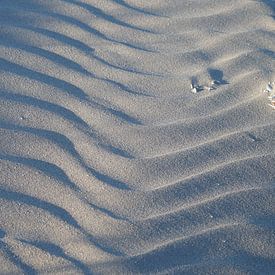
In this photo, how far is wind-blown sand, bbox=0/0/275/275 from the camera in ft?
6.85

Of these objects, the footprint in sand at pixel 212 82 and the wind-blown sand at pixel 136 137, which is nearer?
the wind-blown sand at pixel 136 137

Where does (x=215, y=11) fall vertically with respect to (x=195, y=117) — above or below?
above

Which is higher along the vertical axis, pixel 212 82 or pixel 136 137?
pixel 212 82

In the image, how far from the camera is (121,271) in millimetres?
2008

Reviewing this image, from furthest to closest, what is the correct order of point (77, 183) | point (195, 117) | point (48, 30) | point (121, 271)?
point (48, 30) < point (195, 117) < point (77, 183) < point (121, 271)

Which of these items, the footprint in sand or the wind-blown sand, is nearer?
the wind-blown sand

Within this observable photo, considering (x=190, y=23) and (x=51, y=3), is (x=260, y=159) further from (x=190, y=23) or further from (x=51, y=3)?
(x=51, y=3)

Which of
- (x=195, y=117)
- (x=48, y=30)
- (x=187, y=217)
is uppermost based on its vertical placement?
(x=48, y=30)

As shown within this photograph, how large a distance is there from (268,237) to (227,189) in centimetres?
24

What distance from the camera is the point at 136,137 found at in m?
2.50

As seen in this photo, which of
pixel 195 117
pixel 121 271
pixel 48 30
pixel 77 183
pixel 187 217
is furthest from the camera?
pixel 48 30

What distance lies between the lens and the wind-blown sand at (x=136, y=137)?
2.09 meters

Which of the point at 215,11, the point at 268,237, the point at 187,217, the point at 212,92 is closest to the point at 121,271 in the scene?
the point at 187,217

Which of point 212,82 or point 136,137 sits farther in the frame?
point 212,82
